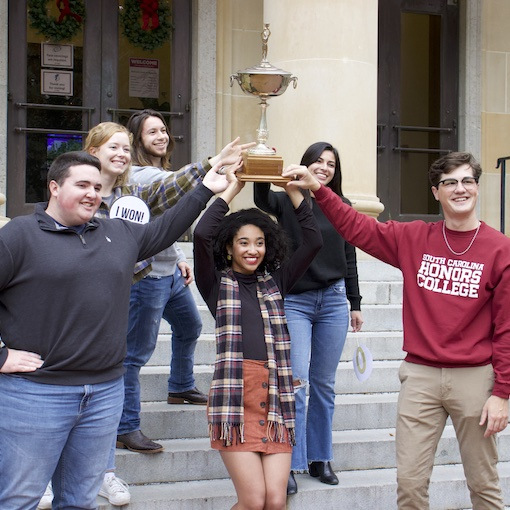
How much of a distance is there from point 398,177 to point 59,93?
4.12 metres

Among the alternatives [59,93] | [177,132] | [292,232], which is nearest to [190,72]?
[177,132]

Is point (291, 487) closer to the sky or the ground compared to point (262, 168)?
closer to the ground

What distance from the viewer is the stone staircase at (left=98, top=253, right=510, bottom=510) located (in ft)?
16.4

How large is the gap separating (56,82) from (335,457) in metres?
5.72

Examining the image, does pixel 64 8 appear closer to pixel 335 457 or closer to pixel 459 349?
pixel 335 457

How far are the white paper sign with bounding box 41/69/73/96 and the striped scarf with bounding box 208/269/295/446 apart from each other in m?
5.84

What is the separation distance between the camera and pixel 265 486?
408 cm

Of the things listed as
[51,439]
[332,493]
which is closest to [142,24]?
[332,493]

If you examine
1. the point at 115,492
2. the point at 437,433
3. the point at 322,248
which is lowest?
the point at 115,492

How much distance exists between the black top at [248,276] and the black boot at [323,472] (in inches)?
47.3

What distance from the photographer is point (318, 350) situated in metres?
5.12

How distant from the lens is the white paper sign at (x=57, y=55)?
9547mm

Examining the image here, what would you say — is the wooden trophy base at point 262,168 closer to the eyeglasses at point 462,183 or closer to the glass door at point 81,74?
the eyeglasses at point 462,183

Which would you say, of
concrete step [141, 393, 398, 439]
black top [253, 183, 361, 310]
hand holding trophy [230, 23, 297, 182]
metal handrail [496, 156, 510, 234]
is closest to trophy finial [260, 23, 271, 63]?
hand holding trophy [230, 23, 297, 182]
